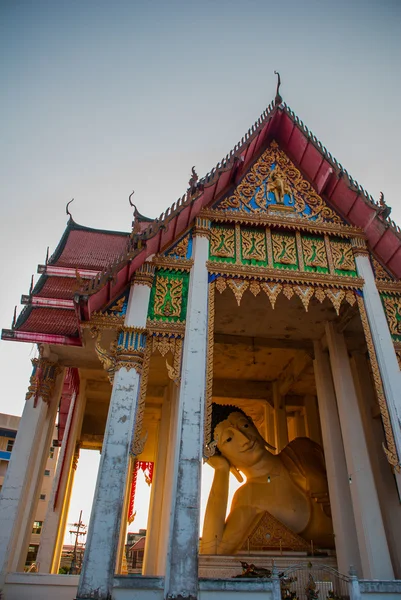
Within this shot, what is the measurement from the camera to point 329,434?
7895 mm

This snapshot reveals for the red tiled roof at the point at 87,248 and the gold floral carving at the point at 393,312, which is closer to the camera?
the gold floral carving at the point at 393,312

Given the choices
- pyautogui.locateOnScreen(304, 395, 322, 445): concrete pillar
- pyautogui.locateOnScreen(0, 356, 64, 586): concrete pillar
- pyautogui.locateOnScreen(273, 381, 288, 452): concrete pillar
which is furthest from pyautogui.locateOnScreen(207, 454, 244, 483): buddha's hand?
pyautogui.locateOnScreen(0, 356, 64, 586): concrete pillar

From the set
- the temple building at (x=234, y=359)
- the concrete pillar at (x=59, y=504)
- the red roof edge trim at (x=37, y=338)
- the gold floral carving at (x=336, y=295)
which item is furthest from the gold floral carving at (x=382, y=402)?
the concrete pillar at (x=59, y=504)

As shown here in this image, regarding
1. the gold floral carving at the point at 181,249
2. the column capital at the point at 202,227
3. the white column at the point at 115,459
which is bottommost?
the white column at the point at 115,459

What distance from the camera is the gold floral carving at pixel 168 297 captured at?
686 centimetres

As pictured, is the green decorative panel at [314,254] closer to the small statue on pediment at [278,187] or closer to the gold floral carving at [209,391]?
the small statue on pediment at [278,187]

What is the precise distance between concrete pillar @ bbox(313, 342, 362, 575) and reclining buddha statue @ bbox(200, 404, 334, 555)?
1.18 metres

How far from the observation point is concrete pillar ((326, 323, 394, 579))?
20.5 ft

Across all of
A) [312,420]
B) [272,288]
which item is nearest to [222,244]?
[272,288]

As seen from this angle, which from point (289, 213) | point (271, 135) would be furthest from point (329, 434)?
point (271, 135)

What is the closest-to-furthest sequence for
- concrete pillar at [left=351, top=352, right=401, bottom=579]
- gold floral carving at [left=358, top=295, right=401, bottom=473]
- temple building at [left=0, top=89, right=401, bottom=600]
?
temple building at [left=0, top=89, right=401, bottom=600] → gold floral carving at [left=358, top=295, right=401, bottom=473] → concrete pillar at [left=351, top=352, right=401, bottom=579]

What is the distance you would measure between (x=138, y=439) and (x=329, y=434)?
3.80 meters

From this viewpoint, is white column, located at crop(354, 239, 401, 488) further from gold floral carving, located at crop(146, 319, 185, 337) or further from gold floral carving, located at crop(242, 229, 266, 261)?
gold floral carving, located at crop(146, 319, 185, 337)

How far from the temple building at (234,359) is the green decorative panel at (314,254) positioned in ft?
0.16
